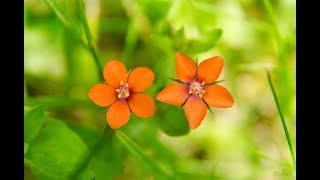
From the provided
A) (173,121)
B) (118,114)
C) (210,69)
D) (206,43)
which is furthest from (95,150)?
(206,43)

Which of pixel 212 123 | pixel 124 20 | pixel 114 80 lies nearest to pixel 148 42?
pixel 124 20

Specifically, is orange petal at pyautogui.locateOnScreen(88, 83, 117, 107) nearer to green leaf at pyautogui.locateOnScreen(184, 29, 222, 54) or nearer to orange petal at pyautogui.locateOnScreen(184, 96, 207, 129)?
orange petal at pyautogui.locateOnScreen(184, 96, 207, 129)

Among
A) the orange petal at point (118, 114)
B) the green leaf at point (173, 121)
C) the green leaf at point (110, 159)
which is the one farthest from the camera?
the green leaf at point (110, 159)

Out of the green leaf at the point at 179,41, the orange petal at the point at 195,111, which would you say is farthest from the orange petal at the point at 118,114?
the green leaf at the point at 179,41

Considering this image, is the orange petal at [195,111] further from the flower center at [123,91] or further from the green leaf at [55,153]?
the green leaf at [55,153]

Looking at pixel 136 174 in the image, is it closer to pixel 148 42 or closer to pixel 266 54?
pixel 148 42

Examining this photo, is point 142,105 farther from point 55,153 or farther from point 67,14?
point 67,14
